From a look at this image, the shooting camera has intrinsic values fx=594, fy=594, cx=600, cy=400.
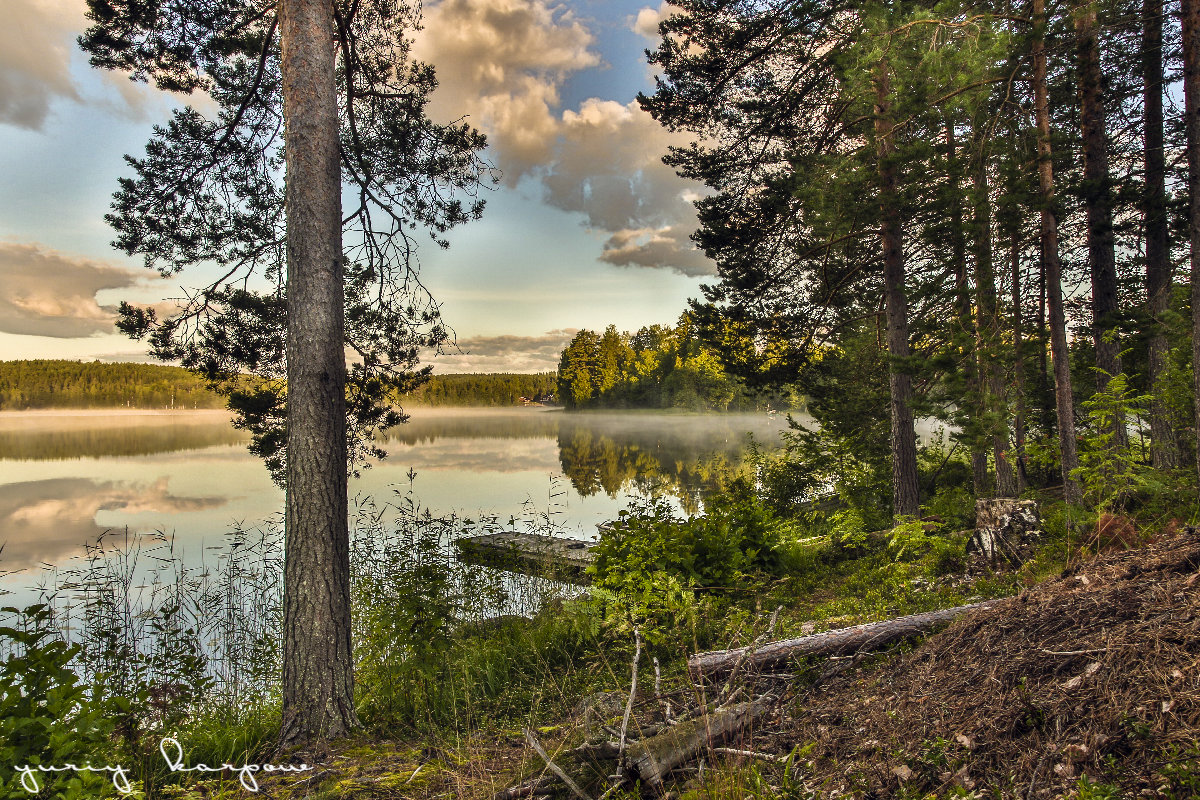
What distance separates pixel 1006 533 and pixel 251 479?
25.0 metres

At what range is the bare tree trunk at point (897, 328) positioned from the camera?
8422mm

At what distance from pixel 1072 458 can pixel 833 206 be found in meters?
4.42

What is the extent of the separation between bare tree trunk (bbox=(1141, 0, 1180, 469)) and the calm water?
785 centimetres

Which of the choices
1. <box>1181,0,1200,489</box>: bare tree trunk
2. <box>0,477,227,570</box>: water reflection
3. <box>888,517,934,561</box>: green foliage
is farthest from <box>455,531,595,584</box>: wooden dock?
<box>0,477,227,570</box>: water reflection

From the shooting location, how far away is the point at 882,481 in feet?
38.5

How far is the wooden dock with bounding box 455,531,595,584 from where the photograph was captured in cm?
621

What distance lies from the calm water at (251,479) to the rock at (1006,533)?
4978mm

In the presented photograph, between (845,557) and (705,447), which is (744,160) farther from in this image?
(705,447)

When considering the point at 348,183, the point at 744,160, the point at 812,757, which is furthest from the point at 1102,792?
the point at 744,160

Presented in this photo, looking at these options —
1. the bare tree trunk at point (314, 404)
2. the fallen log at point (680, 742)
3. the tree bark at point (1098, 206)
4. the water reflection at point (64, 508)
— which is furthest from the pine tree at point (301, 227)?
the tree bark at point (1098, 206)

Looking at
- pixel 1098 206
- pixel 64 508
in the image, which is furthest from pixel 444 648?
pixel 64 508

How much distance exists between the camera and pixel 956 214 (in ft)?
25.4

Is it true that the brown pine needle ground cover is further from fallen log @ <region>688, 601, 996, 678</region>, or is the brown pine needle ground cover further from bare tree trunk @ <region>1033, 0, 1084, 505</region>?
bare tree trunk @ <region>1033, 0, 1084, 505</region>
